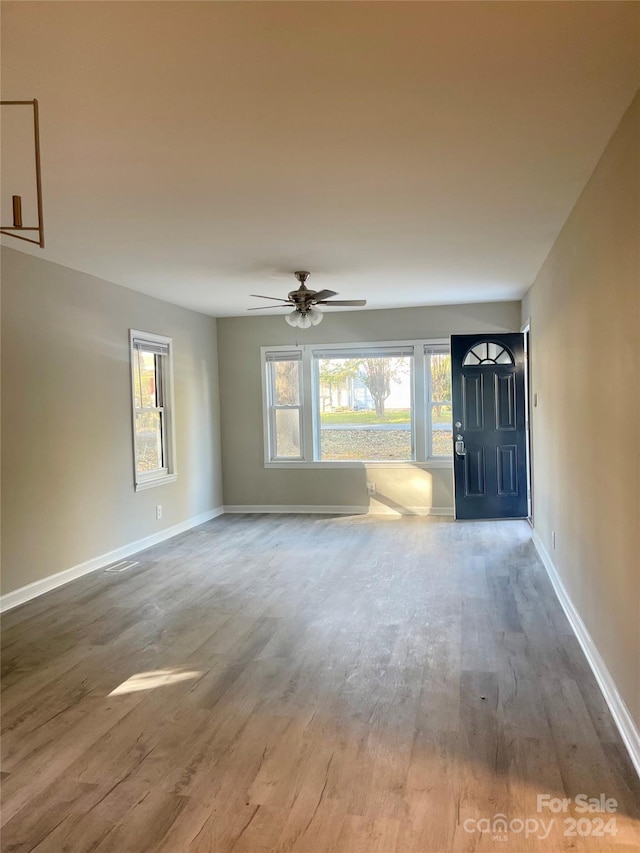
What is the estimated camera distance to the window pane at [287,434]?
8.20 m

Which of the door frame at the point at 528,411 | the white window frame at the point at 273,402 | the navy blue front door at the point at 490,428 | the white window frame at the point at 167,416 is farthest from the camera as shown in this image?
the white window frame at the point at 273,402

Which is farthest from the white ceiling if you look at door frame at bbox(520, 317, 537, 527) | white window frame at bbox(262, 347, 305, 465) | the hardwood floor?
white window frame at bbox(262, 347, 305, 465)

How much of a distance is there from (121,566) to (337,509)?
3177 millimetres

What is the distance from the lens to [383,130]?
269 centimetres

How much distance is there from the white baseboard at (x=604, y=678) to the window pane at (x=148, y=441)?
4014 mm

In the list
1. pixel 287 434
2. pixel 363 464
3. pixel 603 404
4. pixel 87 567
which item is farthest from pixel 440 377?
pixel 603 404

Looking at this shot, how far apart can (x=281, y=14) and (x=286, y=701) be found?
9.04ft

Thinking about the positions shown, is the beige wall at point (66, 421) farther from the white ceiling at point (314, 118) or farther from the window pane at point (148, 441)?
the white ceiling at point (314, 118)

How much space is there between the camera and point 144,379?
652 centimetres

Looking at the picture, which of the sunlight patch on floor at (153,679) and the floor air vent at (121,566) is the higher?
the floor air vent at (121,566)

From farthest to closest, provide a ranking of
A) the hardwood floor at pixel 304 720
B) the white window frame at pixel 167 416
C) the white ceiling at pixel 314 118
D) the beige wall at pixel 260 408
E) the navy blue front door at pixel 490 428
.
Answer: the beige wall at pixel 260 408
the navy blue front door at pixel 490 428
the white window frame at pixel 167 416
the hardwood floor at pixel 304 720
the white ceiling at pixel 314 118

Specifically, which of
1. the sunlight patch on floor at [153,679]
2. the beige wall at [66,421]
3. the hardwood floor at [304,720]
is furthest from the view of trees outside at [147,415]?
the sunlight patch on floor at [153,679]

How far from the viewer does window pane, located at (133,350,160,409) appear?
629cm

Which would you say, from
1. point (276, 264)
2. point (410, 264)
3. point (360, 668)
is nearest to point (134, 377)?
A: point (276, 264)
